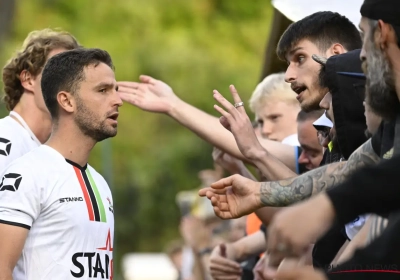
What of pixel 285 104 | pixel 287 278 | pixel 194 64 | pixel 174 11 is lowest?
pixel 287 278

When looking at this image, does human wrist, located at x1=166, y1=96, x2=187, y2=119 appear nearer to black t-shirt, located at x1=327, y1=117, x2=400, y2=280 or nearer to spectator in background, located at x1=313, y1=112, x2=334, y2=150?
spectator in background, located at x1=313, y1=112, x2=334, y2=150

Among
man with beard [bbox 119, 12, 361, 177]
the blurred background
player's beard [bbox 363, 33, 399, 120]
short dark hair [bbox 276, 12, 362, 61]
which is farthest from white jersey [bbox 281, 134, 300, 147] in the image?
the blurred background

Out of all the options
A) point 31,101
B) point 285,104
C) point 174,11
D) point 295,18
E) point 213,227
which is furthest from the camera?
point 174,11

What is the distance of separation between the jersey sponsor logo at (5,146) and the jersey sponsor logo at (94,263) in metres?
0.77

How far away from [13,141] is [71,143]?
526mm

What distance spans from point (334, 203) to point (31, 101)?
2945mm

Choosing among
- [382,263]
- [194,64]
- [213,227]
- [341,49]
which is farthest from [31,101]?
[194,64]

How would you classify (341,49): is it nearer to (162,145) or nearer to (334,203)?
(334,203)

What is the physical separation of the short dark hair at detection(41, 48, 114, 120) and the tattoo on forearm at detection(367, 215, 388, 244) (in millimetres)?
2008

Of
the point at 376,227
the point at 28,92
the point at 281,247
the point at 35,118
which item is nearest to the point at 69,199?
the point at 35,118

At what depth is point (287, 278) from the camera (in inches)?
112

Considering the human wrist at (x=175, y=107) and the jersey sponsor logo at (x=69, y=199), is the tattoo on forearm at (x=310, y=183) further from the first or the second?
the human wrist at (x=175, y=107)

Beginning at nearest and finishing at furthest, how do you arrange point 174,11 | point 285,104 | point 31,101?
1. point 31,101
2. point 285,104
3. point 174,11

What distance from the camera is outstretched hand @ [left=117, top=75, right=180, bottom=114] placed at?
6012 millimetres
